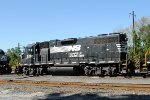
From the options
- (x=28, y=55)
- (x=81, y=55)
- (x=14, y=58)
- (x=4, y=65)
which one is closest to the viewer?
(x=81, y=55)

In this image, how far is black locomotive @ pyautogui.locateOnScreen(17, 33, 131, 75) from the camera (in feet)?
85.6

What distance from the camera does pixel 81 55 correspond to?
28406 millimetres

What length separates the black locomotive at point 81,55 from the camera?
26094 mm

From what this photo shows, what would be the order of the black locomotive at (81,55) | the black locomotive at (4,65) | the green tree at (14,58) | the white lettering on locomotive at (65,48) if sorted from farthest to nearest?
the green tree at (14,58) < the black locomotive at (4,65) < the white lettering on locomotive at (65,48) < the black locomotive at (81,55)

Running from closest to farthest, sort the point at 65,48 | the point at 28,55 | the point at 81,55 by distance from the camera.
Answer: the point at 81,55, the point at 65,48, the point at 28,55

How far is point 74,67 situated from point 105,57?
3.10 metres

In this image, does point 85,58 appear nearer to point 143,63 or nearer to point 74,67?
point 74,67

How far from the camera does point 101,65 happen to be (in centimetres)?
2644

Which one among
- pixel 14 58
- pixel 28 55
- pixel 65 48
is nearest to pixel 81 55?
pixel 65 48

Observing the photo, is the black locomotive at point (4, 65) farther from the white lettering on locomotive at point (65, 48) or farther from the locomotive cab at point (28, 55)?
the white lettering on locomotive at point (65, 48)

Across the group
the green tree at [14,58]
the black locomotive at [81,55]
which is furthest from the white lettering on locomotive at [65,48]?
the green tree at [14,58]

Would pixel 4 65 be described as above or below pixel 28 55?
below

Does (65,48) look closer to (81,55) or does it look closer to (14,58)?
(81,55)

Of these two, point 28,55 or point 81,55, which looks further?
point 28,55
